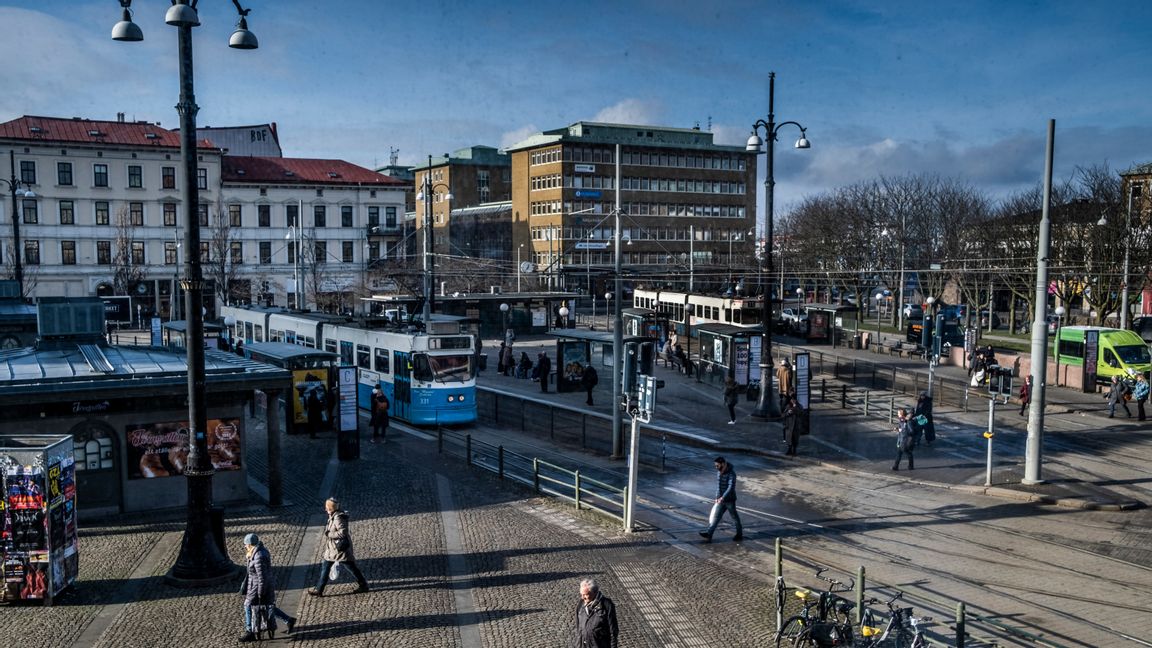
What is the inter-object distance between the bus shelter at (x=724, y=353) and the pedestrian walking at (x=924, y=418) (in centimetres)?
747

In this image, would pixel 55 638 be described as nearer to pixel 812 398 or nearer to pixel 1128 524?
pixel 1128 524

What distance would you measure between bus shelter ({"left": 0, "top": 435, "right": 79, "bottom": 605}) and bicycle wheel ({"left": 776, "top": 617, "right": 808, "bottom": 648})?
9.17 metres

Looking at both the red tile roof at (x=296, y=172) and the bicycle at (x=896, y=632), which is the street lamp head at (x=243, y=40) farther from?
the red tile roof at (x=296, y=172)

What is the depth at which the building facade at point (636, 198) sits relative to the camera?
93375 mm

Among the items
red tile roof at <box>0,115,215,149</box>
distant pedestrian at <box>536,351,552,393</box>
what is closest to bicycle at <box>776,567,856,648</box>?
distant pedestrian at <box>536,351,552,393</box>

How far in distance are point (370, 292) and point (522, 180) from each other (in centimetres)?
3506

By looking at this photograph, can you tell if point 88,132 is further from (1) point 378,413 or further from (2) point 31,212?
(1) point 378,413

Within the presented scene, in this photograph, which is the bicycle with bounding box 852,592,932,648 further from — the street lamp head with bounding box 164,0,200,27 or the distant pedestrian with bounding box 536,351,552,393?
the distant pedestrian with bounding box 536,351,552,393

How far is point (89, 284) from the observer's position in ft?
221

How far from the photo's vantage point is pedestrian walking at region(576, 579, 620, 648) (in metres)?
9.29

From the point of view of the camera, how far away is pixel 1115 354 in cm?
3462

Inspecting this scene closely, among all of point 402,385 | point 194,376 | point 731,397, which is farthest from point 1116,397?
point 194,376

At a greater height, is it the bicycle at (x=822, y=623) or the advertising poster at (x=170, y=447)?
the advertising poster at (x=170, y=447)

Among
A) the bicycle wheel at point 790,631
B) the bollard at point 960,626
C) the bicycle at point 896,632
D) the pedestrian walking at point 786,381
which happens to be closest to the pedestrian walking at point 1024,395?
the pedestrian walking at point 786,381
